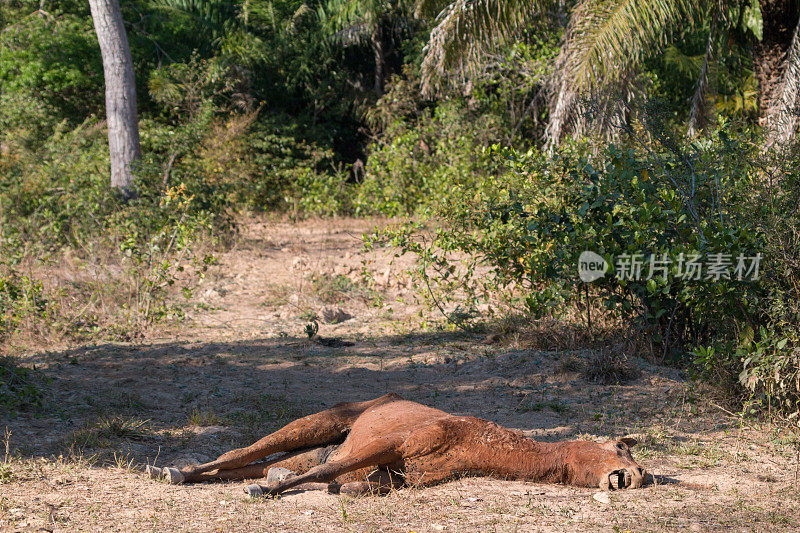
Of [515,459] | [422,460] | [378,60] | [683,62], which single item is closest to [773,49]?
[683,62]

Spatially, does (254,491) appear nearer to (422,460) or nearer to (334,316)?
(422,460)

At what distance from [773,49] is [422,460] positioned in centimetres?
866

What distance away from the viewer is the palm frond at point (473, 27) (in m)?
10.2

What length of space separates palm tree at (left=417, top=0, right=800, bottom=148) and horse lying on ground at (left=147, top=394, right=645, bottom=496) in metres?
5.23

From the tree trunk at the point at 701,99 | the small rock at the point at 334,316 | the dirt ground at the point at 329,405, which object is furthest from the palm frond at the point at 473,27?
the small rock at the point at 334,316

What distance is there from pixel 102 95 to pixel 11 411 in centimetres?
1465

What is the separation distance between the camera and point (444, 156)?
44.7 ft

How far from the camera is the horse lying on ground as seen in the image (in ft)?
11.8

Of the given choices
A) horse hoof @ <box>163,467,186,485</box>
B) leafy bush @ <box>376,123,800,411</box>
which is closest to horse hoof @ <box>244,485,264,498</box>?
horse hoof @ <box>163,467,186,485</box>

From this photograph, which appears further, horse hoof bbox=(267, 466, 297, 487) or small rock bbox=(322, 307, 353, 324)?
small rock bbox=(322, 307, 353, 324)

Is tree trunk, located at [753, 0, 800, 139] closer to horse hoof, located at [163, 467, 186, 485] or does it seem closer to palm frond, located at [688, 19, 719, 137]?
palm frond, located at [688, 19, 719, 137]

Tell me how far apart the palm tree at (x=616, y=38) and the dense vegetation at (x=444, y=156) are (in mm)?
51

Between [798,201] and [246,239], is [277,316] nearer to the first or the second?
[246,239]

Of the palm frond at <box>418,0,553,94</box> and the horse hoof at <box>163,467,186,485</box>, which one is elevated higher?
the palm frond at <box>418,0,553,94</box>
